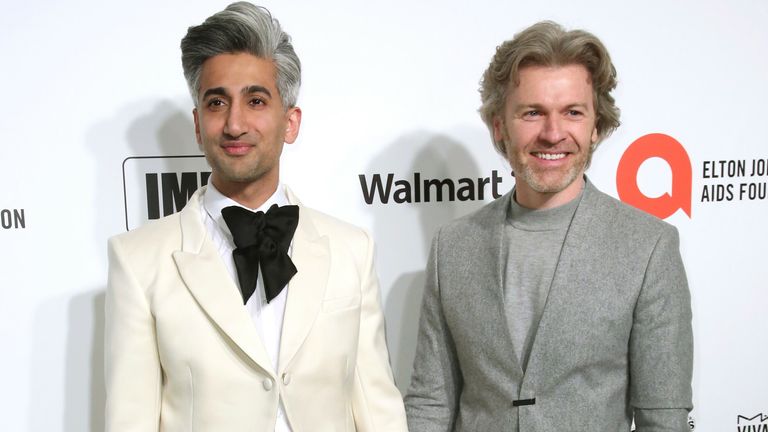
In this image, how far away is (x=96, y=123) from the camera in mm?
1826

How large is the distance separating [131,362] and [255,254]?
1.04ft

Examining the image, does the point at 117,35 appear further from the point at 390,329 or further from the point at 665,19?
the point at 665,19

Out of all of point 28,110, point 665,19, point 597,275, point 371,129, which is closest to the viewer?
point 597,275

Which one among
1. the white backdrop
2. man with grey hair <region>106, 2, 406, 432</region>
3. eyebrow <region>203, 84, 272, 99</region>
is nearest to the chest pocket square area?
man with grey hair <region>106, 2, 406, 432</region>

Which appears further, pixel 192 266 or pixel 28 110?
pixel 28 110

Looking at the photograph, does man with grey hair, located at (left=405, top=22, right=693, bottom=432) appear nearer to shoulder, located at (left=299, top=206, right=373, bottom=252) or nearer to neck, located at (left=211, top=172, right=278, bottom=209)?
shoulder, located at (left=299, top=206, right=373, bottom=252)

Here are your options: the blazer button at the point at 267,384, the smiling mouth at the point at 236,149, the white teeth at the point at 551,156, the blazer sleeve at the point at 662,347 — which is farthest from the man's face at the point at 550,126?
the blazer button at the point at 267,384

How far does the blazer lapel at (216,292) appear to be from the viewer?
132 centimetres

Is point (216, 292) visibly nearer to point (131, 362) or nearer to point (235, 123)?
point (131, 362)

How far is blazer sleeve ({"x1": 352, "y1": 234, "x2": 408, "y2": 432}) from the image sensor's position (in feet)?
5.02

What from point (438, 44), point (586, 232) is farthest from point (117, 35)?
point (586, 232)

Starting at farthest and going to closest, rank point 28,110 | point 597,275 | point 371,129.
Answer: point 371,129
point 28,110
point 597,275

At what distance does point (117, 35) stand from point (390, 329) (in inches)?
45.6

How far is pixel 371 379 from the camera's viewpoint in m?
1.54
